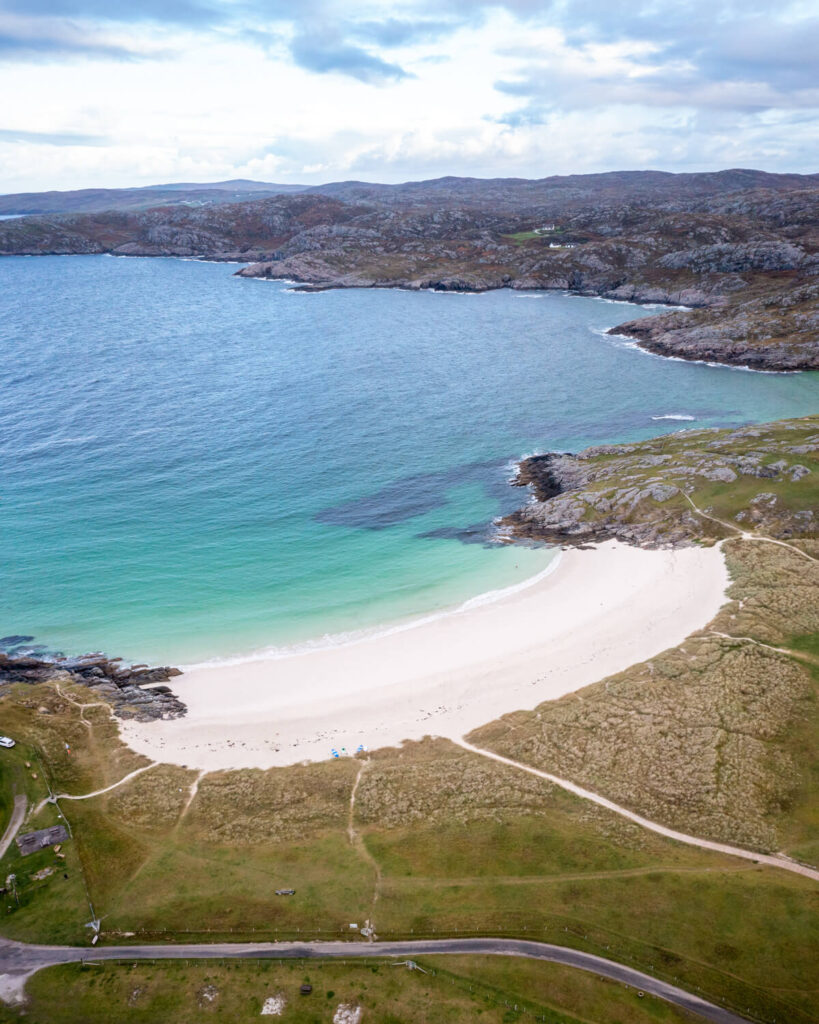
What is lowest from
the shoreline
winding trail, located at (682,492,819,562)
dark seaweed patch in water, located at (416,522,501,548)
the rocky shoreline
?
the rocky shoreline

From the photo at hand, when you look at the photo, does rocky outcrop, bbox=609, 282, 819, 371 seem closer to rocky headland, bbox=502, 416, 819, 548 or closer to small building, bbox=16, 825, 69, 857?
rocky headland, bbox=502, 416, 819, 548

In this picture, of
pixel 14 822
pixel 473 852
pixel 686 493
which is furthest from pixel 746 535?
pixel 14 822

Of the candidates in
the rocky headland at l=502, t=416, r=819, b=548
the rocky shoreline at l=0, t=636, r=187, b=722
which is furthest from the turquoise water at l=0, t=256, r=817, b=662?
the rocky headland at l=502, t=416, r=819, b=548

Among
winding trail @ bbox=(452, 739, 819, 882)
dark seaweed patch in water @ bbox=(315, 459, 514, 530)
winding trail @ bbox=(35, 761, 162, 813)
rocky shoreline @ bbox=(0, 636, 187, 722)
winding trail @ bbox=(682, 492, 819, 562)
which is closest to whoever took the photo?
winding trail @ bbox=(452, 739, 819, 882)

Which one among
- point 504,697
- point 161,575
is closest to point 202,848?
point 504,697

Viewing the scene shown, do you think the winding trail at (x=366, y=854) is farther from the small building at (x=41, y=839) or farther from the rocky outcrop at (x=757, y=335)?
the rocky outcrop at (x=757, y=335)

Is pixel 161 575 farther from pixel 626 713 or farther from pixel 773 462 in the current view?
pixel 773 462
